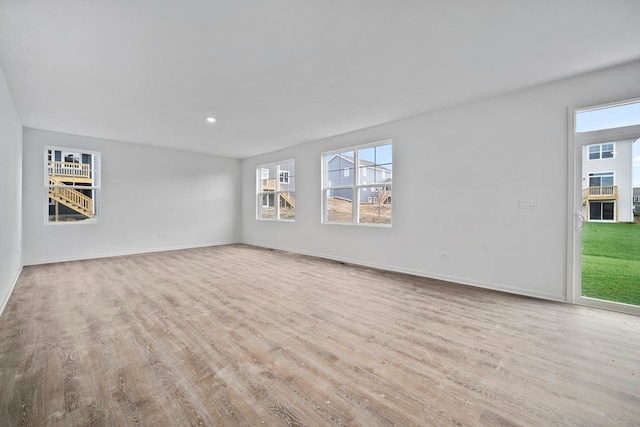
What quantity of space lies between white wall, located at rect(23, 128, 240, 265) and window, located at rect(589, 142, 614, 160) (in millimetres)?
7712

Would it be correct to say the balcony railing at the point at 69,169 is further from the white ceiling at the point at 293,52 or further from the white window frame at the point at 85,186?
the white ceiling at the point at 293,52

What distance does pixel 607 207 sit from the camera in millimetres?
3006

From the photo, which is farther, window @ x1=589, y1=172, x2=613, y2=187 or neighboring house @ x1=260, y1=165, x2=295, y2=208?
neighboring house @ x1=260, y1=165, x2=295, y2=208

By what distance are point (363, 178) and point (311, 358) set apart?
3872mm

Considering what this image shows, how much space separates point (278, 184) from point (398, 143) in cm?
359

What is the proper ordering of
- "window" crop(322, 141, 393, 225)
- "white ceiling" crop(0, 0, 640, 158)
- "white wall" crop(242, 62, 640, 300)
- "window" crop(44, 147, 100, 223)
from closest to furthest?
"white ceiling" crop(0, 0, 640, 158)
"white wall" crop(242, 62, 640, 300)
"window" crop(322, 141, 393, 225)
"window" crop(44, 147, 100, 223)

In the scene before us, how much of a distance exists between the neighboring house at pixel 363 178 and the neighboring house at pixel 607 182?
2519mm

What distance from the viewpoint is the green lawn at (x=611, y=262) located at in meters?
2.89

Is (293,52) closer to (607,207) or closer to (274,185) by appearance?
(607,207)

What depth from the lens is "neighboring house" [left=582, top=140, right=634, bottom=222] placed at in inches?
115

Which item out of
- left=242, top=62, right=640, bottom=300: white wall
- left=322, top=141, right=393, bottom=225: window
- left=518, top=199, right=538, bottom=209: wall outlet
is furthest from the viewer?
left=322, top=141, right=393, bottom=225: window

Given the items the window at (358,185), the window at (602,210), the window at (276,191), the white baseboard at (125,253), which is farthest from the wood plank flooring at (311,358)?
the window at (276,191)

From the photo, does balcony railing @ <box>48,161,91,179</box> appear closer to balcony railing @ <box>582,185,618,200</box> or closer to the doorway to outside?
the doorway to outside

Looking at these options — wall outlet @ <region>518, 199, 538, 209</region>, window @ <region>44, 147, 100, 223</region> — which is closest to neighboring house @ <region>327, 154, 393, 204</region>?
wall outlet @ <region>518, 199, 538, 209</region>
